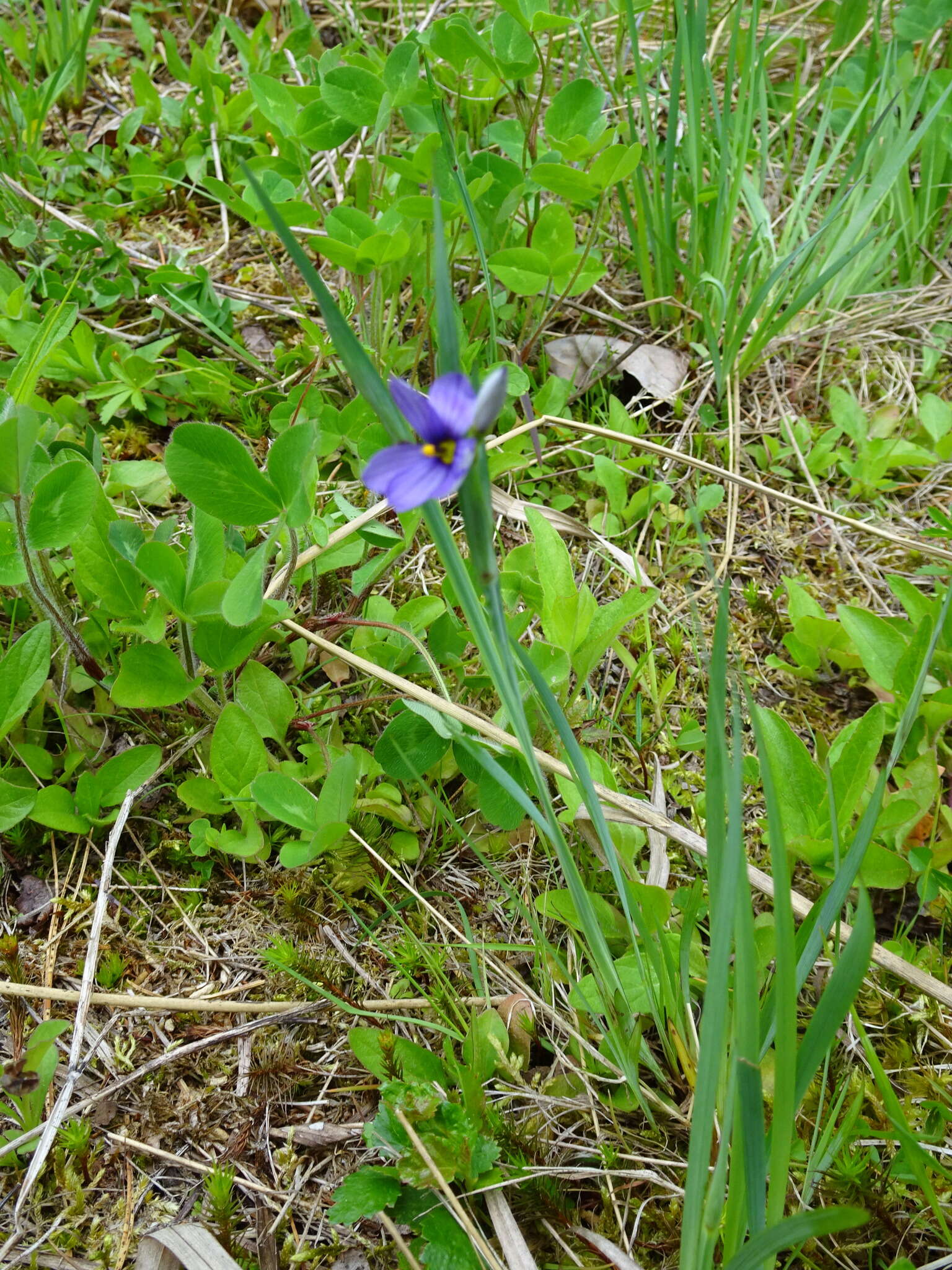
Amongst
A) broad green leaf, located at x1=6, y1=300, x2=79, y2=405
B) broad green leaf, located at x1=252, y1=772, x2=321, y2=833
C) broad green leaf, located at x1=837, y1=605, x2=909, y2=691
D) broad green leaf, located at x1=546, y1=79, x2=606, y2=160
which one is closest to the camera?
broad green leaf, located at x1=252, y1=772, x2=321, y2=833

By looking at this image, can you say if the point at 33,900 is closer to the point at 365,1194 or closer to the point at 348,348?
the point at 365,1194

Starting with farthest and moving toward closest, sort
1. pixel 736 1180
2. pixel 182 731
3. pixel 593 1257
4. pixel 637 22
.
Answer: pixel 637 22 < pixel 182 731 < pixel 593 1257 < pixel 736 1180

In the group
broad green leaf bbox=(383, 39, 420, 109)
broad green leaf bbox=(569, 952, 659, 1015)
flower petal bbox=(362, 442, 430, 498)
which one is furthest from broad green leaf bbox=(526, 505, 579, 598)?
broad green leaf bbox=(383, 39, 420, 109)

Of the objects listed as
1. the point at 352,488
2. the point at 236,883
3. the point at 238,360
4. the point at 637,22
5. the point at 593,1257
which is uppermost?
the point at 637,22

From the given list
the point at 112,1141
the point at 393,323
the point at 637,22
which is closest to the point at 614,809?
the point at 112,1141

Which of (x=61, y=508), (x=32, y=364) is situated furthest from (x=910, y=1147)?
(x=32, y=364)

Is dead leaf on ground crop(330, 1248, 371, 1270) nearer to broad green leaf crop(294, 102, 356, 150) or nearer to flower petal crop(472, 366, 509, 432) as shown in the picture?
flower petal crop(472, 366, 509, 432)

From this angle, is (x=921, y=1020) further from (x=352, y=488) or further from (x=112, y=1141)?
(x=352, y=488)
